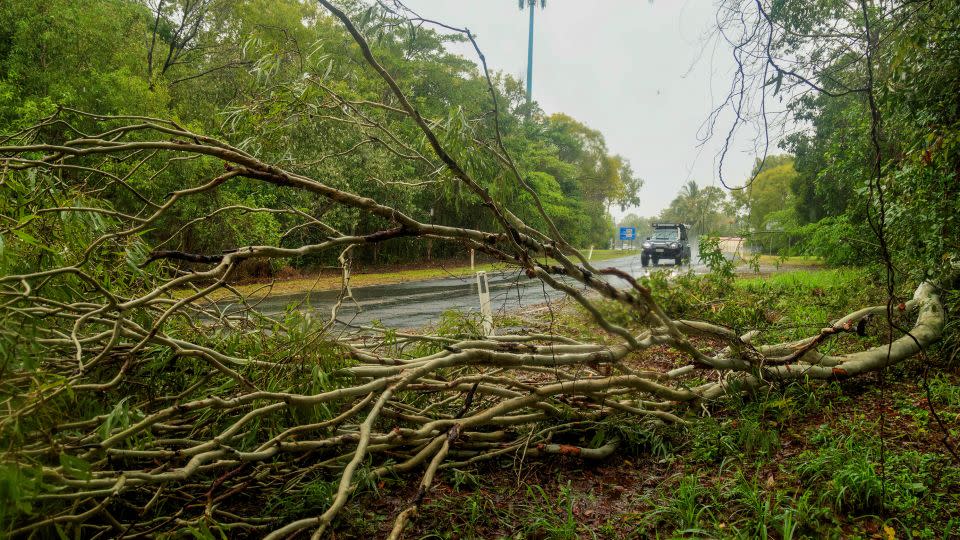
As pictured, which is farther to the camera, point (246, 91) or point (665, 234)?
point (665, 234)

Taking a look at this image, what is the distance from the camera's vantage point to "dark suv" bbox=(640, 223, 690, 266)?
22453 millimetres

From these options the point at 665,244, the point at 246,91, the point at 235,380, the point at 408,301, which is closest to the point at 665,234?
the point at 665,244

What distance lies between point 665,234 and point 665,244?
1498mm

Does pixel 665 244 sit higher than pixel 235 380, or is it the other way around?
pixel 665 244

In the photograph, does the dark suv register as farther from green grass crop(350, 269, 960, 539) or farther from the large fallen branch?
the large fallen branch

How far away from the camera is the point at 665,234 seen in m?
24.2

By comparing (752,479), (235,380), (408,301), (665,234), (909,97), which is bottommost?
(752,479)

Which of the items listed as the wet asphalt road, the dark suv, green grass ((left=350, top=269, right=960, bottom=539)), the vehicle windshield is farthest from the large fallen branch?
the vehicle windshield

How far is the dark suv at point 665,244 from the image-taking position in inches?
884

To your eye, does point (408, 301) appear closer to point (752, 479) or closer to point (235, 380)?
point (235, 380)

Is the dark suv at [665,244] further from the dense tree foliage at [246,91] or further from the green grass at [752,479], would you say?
the green grass at [752,479]

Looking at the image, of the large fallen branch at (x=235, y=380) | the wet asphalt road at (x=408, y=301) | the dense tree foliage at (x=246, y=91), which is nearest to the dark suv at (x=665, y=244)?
the dense tree foliage at (x=246, y=91)

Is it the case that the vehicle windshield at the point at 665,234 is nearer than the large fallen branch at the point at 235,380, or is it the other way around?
the large fallen branch at the point at 235,380

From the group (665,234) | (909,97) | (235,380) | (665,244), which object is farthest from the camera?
(665,234)
